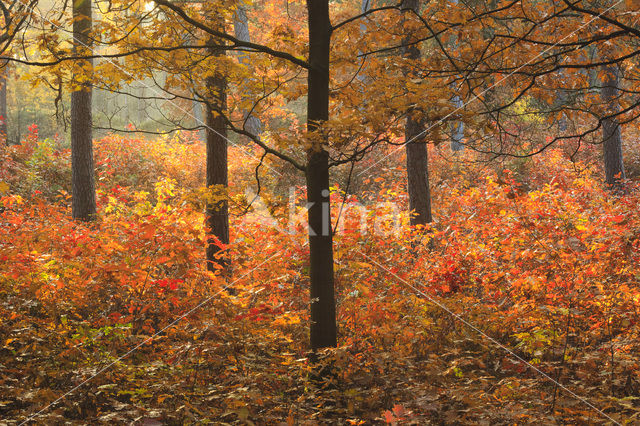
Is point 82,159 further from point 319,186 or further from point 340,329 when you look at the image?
point 319,186

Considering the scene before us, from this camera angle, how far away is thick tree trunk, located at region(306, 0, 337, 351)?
3838 mm

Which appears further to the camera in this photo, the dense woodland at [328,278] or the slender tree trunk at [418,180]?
the slender tree trunk at [418,180]

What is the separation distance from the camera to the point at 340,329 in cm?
503

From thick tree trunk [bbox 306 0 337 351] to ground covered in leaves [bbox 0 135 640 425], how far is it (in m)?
0.42

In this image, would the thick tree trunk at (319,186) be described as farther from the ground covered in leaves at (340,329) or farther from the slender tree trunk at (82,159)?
the slender tree trunk at (82,159)

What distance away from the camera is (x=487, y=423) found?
2.95 m

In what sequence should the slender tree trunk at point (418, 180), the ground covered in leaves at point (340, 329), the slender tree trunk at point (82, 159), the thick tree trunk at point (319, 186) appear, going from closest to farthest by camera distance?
the ground covered in leaves at point (340, 329) < the thick tree trunk at point (319, 186) < the slender tree trunk at point (418, 180) < the slender tree trunk at point (82, 159)

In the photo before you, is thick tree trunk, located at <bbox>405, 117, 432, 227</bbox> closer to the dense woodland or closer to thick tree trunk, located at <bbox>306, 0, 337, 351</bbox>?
the dense woodland

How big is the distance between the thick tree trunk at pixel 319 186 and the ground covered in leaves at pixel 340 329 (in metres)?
0.42

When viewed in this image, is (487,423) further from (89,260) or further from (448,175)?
(448,175)

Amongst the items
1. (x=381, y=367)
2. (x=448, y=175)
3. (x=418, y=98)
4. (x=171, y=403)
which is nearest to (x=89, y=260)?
(x=171, y=403)

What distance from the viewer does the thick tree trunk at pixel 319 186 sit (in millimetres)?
3838

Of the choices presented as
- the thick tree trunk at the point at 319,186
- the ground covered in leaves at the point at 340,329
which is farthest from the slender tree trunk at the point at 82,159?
the thick tree trunk at the point at 319,186

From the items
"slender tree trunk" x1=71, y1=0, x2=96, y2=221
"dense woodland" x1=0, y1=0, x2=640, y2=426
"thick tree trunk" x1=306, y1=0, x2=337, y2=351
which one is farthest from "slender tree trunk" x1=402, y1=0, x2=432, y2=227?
"slender tree trunk" x1=71, y1=0, x2=96, y2=221
